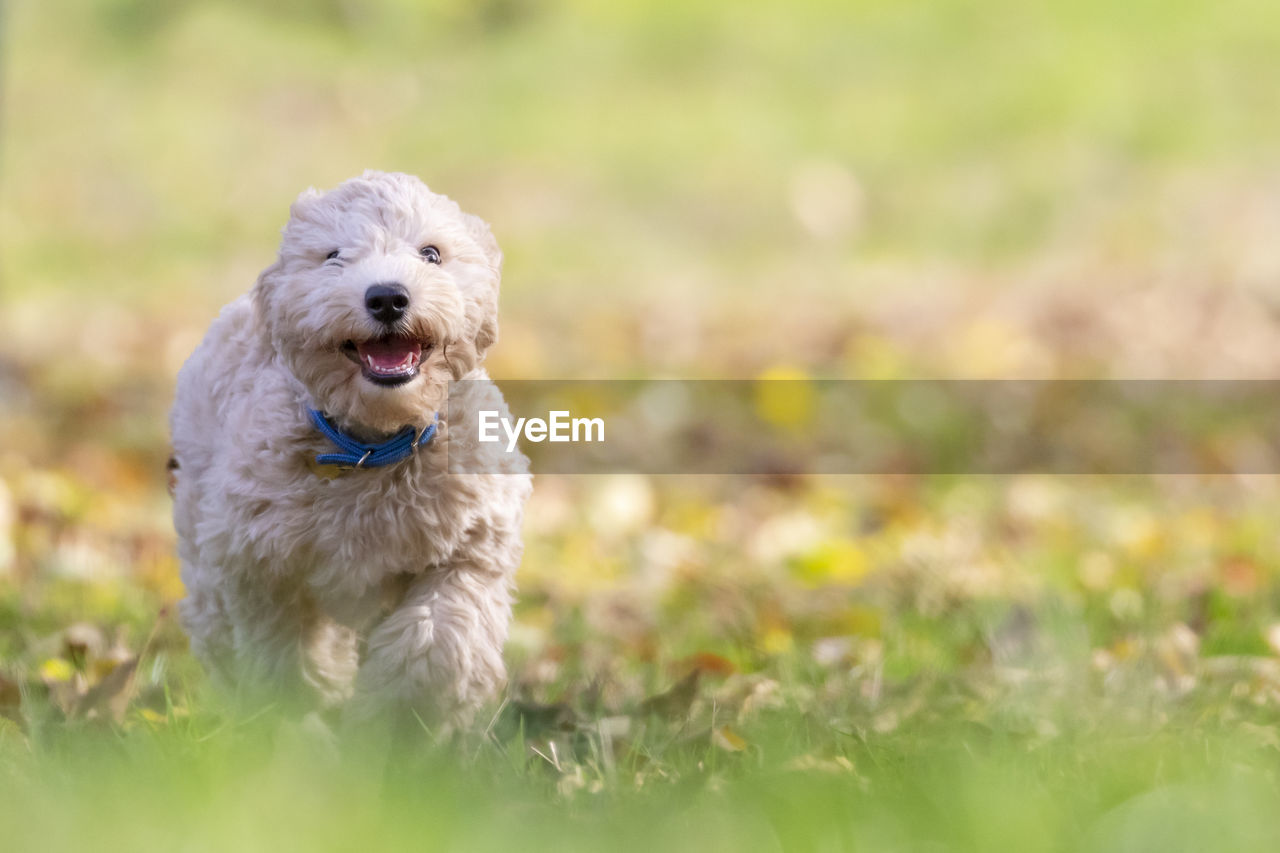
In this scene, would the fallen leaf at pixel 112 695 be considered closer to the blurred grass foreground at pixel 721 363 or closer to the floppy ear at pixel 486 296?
the blurred grass foreground at pixel 721 363

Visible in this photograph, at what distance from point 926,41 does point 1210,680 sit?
9634 millimetres

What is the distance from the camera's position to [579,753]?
9.76ft

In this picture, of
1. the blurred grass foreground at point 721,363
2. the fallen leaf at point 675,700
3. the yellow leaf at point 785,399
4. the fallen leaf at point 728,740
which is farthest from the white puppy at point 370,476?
the yellow leaf at point 785,399

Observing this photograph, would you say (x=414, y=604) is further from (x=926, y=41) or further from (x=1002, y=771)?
(x=926, y=41)

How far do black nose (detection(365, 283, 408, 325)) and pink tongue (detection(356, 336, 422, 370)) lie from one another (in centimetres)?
7

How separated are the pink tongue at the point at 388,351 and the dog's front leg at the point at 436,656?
0.50 metres

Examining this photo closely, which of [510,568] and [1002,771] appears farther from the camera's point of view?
[510,568]

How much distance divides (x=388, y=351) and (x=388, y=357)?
1 centimetres

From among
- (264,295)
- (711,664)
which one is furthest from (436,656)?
(711,664)

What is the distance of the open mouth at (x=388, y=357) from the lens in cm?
284

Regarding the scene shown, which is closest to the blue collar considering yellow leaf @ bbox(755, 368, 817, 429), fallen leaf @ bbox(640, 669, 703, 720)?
fallen leaf @ bbox(640, 669, 703, 720)

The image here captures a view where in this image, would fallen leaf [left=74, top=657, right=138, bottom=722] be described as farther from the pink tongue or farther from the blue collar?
the pink tongue

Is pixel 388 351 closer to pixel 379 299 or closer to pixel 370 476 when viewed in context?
pixel 379 299

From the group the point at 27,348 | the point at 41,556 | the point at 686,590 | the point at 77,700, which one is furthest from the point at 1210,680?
the point at 27,348
